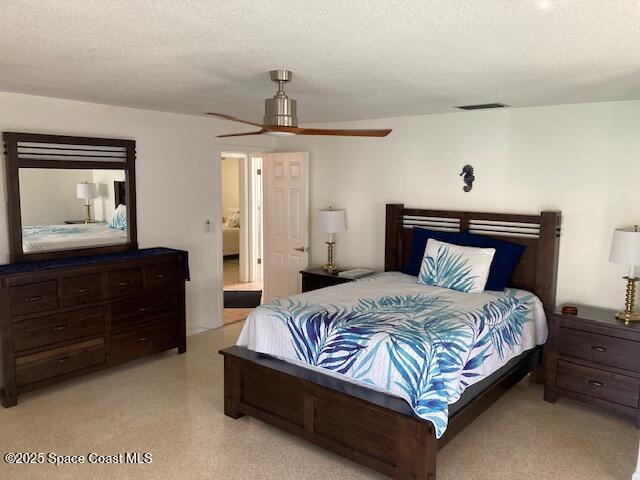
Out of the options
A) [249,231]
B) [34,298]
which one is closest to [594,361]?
[34,298]

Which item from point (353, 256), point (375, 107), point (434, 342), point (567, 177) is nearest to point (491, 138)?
point (567, 177)

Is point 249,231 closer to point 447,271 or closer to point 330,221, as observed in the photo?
point 330,221

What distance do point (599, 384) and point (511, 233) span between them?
55.2 inches

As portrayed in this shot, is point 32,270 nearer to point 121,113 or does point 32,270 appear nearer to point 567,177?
point 121,113

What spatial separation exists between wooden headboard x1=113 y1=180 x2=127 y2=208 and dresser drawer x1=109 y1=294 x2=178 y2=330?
0.92 m

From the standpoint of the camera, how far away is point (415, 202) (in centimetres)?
508

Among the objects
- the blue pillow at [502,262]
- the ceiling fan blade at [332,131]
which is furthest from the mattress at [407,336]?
the ceiling fan blade at [332,131]

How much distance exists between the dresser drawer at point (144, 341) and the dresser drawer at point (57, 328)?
0.22 metres

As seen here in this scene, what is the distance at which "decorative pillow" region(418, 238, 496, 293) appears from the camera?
4.16 metres

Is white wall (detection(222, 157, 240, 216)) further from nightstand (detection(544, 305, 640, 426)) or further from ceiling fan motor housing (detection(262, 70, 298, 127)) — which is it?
nightstand (detection(544, 305, 640, 426))

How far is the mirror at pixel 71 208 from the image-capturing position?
4121mm

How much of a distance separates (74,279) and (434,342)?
2.79 metres

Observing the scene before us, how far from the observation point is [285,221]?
238 inches

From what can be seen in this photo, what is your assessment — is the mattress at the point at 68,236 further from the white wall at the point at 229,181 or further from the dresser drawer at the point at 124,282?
the white wall at the point at 229,181
